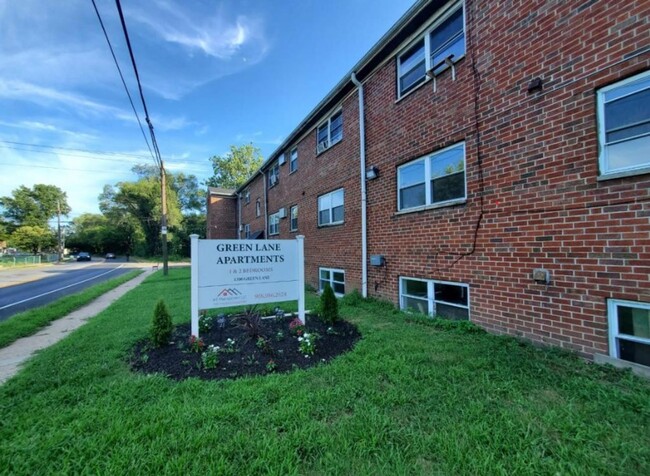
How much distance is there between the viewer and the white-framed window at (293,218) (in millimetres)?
12427

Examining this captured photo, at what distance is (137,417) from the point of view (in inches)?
102

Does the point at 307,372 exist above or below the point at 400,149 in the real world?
below

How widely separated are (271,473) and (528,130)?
4.96 m

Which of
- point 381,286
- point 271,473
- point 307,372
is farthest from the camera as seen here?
point 381,286

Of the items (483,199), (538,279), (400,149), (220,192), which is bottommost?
(538,279)

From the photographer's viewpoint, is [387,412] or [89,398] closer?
[387,412]

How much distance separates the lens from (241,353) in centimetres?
416

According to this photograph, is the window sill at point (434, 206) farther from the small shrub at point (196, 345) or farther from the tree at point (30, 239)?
the tree at point (30, 239)

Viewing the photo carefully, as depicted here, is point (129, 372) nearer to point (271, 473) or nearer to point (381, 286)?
point (271, 473)

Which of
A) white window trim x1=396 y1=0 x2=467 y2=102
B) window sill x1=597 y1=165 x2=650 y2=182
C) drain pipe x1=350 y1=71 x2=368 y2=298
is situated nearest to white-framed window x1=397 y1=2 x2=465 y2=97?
white window trim x1=396 y1=0 x2=467 y2=102

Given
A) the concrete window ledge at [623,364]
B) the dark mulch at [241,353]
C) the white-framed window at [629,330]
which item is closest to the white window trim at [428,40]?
the white-framed window at [629,330]

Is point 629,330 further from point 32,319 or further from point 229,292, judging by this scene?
point 32,319

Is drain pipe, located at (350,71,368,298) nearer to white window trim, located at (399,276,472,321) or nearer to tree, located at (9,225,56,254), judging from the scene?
white window trim, located at (399,276,472,321)

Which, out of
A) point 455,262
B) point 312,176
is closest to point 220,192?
point 312,176
